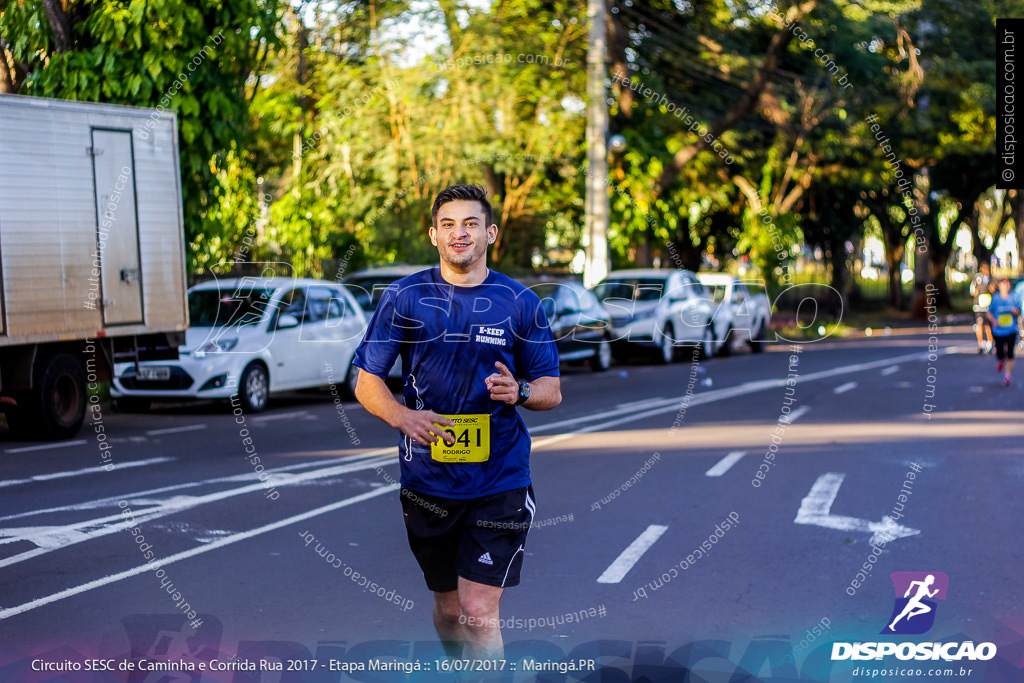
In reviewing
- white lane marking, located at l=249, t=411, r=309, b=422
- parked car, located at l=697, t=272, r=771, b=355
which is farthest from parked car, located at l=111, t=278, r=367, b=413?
parked car, located at l=697, t=272, r=771, b=355

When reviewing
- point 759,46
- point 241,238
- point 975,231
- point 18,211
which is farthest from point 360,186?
point 975,231

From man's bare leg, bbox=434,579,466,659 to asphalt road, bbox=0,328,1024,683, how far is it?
155 mm

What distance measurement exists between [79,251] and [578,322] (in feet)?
35.9

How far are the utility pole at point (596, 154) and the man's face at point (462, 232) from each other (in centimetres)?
2043

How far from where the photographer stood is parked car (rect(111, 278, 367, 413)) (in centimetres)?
1534

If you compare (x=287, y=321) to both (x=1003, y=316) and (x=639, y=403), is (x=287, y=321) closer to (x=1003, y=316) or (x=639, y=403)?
(x=639, y=403)

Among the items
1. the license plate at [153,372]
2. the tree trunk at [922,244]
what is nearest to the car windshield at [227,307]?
the license plate at [153,372]

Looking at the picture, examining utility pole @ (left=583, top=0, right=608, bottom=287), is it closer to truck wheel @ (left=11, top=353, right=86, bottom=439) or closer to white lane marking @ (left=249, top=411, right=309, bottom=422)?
white lane marking @ (left=249, top=411, right=309, bottom=422)

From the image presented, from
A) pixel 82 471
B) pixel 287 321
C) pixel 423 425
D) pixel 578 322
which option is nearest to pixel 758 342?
pixel 578 322

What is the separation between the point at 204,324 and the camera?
16.3m

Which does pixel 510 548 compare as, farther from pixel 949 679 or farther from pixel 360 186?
pixel 360 186

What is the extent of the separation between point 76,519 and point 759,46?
98.1 ft

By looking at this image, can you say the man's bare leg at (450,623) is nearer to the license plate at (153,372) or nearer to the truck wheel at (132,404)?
the license plate at (153,372)

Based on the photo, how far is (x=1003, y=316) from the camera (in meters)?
19.1
